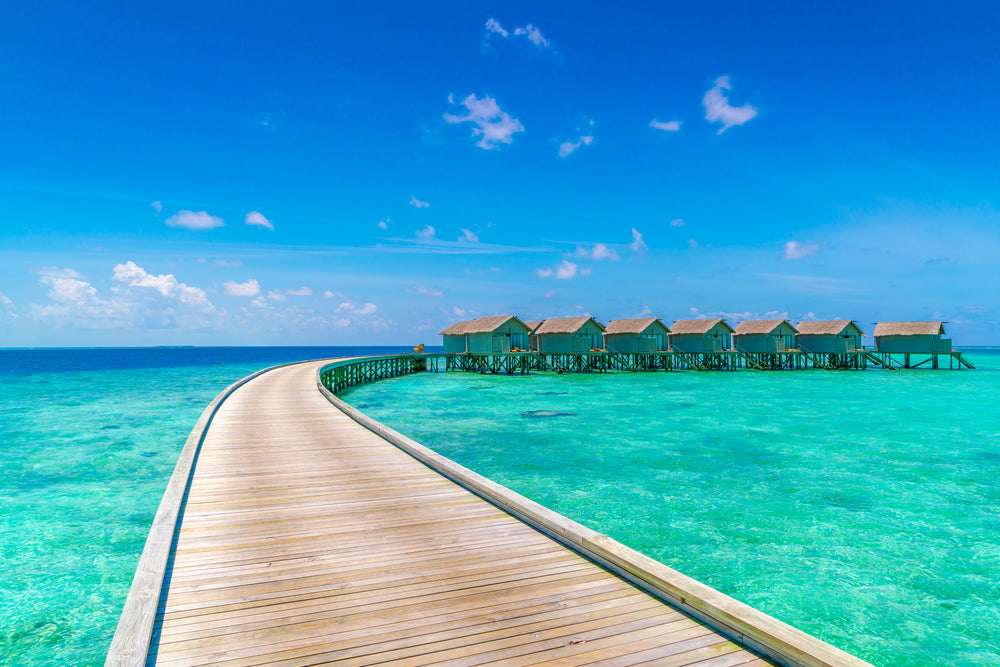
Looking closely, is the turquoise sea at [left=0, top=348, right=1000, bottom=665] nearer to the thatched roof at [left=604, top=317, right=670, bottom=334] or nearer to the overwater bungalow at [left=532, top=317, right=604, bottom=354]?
the overwater bungalow at [left=532, top=317, right=604, bottom=354]

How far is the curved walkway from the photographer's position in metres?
3.57

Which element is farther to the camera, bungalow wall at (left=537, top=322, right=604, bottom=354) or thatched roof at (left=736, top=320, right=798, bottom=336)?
thatched roof at (left=736, top=320, right=798, bottom=336)

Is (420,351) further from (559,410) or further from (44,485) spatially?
(44,485)

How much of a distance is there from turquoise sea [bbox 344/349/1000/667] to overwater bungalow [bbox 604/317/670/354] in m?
19.6

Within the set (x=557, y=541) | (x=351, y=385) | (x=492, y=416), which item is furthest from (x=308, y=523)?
(x=351, y=385)

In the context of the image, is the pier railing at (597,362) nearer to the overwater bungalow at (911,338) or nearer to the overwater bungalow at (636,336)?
the overwater bungalow at (636,336)

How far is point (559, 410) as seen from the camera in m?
25.1

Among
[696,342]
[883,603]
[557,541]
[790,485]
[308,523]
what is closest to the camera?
[557,541]

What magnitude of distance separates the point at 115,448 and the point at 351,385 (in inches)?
867

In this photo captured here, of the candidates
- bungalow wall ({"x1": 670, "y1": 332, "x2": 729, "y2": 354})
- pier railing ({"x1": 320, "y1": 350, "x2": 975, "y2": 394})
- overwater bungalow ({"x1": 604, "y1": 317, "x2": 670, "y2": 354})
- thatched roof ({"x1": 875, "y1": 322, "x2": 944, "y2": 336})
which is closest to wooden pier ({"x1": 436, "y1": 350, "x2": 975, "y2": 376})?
pier railing ({"x1": 320, "y1": 350, "x2": 975, "y2": 394})

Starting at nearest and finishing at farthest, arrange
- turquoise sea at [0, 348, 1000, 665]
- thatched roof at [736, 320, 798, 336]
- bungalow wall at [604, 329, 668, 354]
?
turquoise sea at [0, 348, 1000, 665] < bungalow wall at [604, 329, 668, 354] < thatched roof at [736, 320, 798, 336]

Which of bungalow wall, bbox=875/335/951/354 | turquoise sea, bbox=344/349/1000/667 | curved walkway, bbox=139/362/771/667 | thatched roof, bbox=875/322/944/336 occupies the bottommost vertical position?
turquoise sea, bbox=344/349/1000/667

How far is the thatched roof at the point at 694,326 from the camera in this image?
5099 centimetres

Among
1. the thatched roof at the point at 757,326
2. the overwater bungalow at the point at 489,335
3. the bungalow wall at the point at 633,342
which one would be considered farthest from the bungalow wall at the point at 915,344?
the overwater bungalow at the point at 489,335
